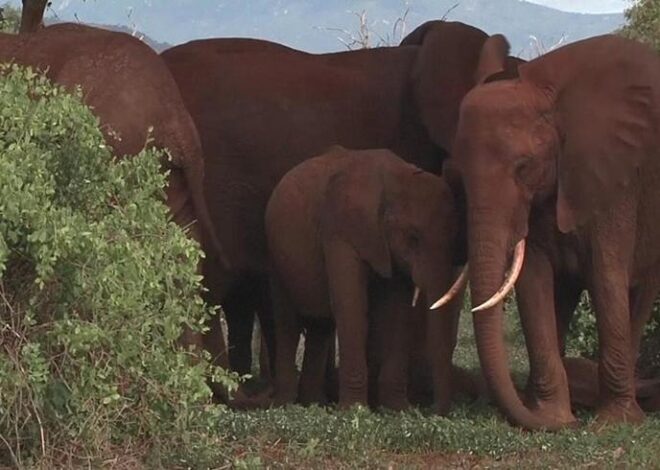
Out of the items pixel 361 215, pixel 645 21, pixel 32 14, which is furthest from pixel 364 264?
pixel 645 21

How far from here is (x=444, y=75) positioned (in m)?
10.2

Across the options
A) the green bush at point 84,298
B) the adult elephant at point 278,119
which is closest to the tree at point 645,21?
the adult elephant at point 278,119

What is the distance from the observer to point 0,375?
19.1ft

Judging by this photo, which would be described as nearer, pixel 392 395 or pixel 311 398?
pixel 392 395

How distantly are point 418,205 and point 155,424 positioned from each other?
2.89 metres

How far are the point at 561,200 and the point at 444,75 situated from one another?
2322 mm

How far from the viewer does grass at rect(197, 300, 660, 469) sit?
6.83 metres

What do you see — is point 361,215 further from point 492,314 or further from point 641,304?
point 641,304

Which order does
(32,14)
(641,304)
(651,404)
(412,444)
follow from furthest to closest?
(32,14) → (651,404) → (641,304) → (412,444)

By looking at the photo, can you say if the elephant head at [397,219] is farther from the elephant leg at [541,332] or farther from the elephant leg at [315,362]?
the elephant leg at [315,362]

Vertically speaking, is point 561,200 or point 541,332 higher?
point 561,200

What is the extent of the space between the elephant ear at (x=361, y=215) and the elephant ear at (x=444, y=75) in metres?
1.07

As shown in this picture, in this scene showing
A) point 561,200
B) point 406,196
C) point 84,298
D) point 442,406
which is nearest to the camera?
point 84,298

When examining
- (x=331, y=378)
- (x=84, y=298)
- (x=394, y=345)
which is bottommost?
(x=331, y=378)
